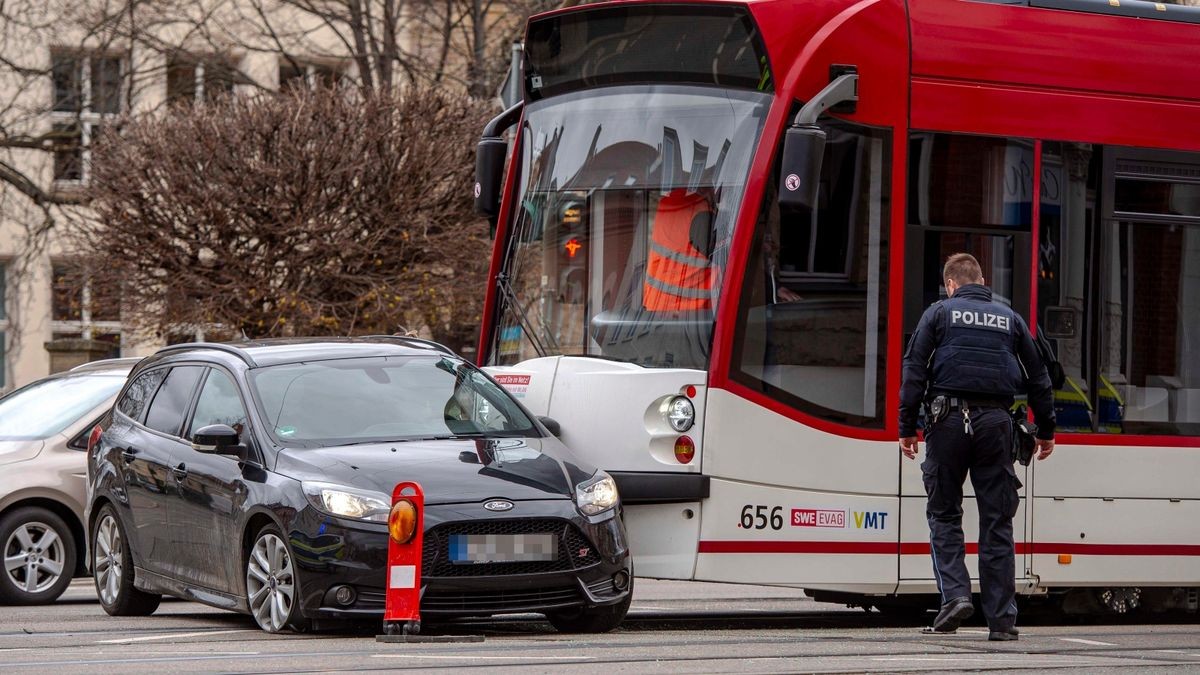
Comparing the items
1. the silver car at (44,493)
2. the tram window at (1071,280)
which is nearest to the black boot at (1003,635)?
the tram window at (1071,280)

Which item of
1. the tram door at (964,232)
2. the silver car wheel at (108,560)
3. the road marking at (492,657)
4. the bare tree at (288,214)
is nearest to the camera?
the road marking at (492,657)

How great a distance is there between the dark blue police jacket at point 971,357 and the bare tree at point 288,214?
14.2 m

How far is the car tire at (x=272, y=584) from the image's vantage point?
31.5ft

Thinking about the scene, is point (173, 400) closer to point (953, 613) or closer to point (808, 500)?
point (808, 500)

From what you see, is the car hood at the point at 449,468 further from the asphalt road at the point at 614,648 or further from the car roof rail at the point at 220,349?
the car roof rail at the point at 220,349

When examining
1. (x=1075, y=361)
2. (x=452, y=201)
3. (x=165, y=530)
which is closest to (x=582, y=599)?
(x=165, y=530)

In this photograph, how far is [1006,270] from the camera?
36.3 ft

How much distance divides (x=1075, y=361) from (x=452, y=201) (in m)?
14.1

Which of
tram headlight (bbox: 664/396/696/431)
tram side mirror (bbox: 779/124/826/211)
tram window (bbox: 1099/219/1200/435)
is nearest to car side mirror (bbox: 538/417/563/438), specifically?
tram headlight (bbox: 664/396/696/431)

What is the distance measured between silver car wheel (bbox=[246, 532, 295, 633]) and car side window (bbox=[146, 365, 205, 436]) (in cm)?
152

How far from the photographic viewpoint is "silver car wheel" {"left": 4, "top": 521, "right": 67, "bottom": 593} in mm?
13305

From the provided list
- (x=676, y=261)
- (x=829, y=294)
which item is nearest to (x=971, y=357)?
(x=829, y=294)

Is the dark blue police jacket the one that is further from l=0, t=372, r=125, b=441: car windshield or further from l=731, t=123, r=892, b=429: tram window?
l=0, t=372, r=125, b=441: car windshield

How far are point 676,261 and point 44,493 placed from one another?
5.19m
